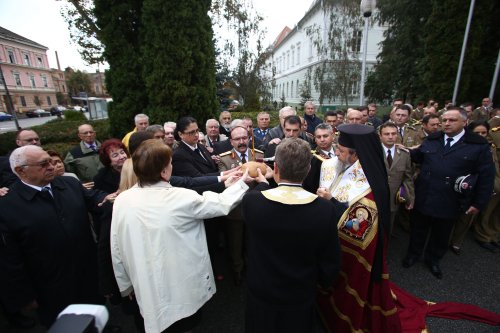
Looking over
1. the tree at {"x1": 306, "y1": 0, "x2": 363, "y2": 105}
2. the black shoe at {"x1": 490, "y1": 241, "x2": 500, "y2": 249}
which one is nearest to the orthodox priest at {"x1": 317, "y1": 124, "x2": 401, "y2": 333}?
the black shoe at {"x1": 490, "y1": 241, "x2": 500, "y2": 249}

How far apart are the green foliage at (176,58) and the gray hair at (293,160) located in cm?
633

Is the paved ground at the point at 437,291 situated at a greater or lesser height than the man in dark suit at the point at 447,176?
lesser

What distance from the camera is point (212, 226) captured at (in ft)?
12.0

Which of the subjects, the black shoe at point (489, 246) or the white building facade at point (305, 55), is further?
the white building facade at point (305, 55)

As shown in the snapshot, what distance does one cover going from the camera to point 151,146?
1863mm

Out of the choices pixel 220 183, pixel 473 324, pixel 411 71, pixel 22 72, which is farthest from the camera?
pixel 22 72

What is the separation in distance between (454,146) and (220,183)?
3.27 m

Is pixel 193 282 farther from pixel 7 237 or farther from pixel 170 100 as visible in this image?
pixel 170 100

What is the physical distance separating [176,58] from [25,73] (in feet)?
205

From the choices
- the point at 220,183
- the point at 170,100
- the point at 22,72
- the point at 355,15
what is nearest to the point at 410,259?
the point at 220,183

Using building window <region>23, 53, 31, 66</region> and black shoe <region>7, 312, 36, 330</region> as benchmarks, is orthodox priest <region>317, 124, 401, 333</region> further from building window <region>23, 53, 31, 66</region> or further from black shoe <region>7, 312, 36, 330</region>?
building window <region>23, 53, 31, 66</region>

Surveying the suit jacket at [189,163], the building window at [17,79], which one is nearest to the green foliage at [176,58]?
the suit jacket at [189,163]

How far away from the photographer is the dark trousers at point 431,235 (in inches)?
148

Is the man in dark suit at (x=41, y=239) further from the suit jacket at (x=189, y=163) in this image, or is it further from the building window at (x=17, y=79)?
the building window at (x=17, y=79)
